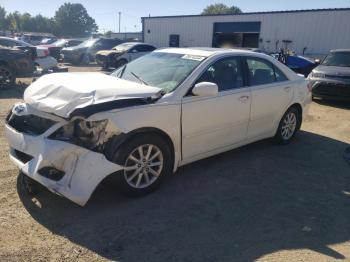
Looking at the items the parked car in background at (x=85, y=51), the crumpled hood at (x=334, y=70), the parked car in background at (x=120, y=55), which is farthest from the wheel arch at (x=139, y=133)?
the parked car in background at (x=85, y=51)

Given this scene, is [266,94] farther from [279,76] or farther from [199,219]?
[199,219]

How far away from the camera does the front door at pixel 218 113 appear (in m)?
4.23

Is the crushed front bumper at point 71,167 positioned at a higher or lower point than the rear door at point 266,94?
lower

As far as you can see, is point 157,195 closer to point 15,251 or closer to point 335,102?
point 15,251

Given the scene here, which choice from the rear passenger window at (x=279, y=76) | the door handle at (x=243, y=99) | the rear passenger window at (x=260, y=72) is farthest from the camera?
the rear passenger window at (x=279, y=76)

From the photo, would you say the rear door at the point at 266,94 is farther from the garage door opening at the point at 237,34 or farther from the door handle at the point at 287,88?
the garage door opening at the point at 237,34

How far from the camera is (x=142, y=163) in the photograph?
3.85 metres

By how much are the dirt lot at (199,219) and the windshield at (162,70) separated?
126 cm

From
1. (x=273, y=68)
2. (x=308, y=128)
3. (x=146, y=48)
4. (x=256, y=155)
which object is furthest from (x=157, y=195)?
(x=146, y=48)

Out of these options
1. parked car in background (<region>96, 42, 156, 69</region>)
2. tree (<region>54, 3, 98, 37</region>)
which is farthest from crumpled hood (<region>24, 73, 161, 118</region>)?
tree (<region>54, 3, 98, 37</region>)

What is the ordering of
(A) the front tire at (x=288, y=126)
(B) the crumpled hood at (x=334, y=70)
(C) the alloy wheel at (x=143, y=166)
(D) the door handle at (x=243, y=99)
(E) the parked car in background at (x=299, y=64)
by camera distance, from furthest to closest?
(E) the parked car in background at (x=299, y=64), (B) the crumpled hood at (x=334, y=70), (A) the front tire at (x=288, y=126), (D) the door handle at (x=243, y=99), (C) the alloy wheel at (x=143, y=166)

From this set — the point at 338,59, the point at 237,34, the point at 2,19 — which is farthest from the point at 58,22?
the point at 338,59

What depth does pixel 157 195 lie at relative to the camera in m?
4.06

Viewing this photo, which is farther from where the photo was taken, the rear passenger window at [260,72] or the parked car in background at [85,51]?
the parked car in background at [85,51]
